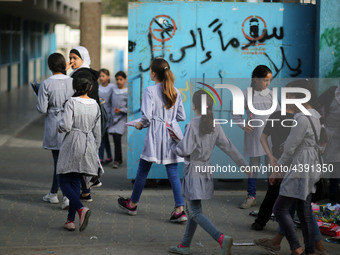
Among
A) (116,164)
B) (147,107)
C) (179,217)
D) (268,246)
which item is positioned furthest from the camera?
(116,164)

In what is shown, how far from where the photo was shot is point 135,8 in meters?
8.42

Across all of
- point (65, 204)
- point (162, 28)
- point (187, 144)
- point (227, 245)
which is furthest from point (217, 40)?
point (227, 245)

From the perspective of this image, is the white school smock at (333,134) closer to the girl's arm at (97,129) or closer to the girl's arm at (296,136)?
the girl's arm at (296,136)

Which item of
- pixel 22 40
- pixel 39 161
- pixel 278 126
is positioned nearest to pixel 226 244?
pixel 278 126

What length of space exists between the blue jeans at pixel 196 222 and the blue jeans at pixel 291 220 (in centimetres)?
55

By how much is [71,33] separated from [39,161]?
141 ft

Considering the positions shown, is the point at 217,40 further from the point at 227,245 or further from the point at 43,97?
the point at 227,245

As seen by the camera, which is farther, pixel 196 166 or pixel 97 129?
pixel 97 129

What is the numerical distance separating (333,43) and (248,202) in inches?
92.3

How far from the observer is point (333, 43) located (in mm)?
8516

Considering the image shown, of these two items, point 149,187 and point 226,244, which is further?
point 149,187

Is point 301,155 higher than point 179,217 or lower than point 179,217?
higher

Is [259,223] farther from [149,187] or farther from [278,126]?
[149,187]

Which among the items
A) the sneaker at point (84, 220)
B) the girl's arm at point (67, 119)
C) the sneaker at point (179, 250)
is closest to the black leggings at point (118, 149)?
the girl's arm at point (67, 119)
